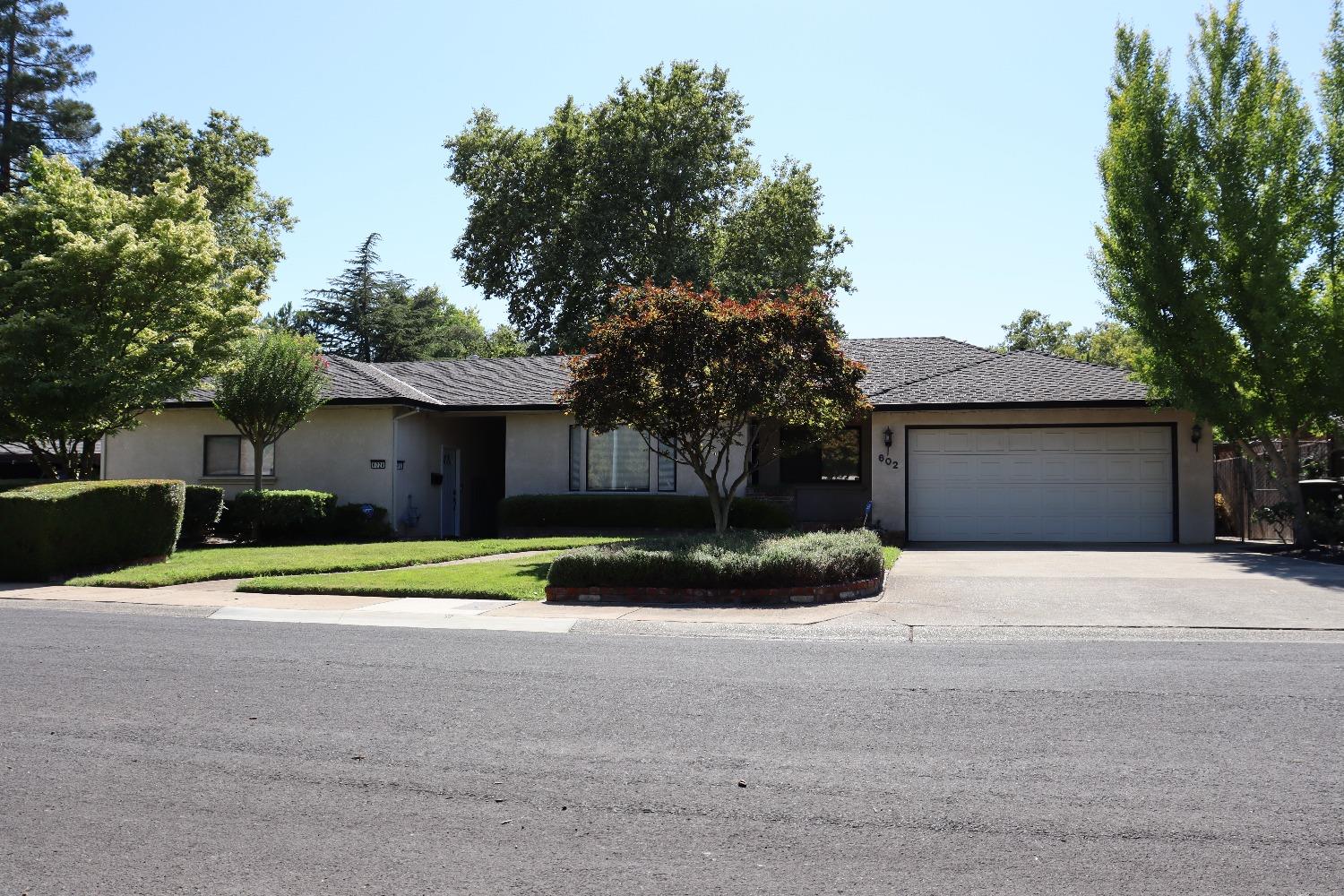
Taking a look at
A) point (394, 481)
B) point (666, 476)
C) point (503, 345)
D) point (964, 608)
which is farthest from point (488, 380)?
point (503, 345)

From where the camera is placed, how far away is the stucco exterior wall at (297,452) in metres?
24.1

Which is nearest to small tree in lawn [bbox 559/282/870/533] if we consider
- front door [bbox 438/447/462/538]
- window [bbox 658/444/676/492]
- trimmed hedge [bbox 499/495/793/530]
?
trimmed hedge [bbox 499/495/793/530]

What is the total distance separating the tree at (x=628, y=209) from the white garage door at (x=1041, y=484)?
18.3m

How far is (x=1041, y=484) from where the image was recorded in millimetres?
21797

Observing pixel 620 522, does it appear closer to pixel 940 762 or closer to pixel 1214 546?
pixel 1214 546

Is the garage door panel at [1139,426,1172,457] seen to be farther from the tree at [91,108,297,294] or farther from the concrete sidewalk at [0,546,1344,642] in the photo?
the tree at [91,108,297,294]

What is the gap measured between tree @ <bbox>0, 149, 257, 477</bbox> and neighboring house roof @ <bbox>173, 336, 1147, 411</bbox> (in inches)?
150

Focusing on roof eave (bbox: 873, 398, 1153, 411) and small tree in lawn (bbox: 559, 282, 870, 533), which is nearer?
small tree in lawn (bbox: 559, 282, 870, 533)

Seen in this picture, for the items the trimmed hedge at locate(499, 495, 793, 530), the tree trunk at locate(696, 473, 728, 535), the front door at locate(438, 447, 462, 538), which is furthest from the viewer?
the front door at locate(438, 447, 462, 538)

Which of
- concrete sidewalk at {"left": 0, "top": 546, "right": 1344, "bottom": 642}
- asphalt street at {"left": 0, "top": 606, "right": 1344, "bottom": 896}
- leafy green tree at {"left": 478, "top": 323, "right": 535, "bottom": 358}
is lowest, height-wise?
asphalt street at {"left": 0, "top": 606, "right": 1344, "bottom": 896}

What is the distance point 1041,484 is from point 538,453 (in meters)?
11.0

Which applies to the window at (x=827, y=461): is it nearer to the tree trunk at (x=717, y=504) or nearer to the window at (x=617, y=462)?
the window at (x=617, y=462)

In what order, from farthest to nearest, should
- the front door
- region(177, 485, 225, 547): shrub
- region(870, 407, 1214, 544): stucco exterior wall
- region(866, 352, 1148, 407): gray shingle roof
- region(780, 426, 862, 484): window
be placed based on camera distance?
1. the front door
2. region(780, 426, 862, 484): window
3. region(866, 352, 1148, 407): gray shingle roof
4. region(870, 407, 1214, 544): stucco exterior wall
5. region(177, 485, 225, 547): shrub

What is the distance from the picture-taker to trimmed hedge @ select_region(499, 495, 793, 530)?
2238 cm
